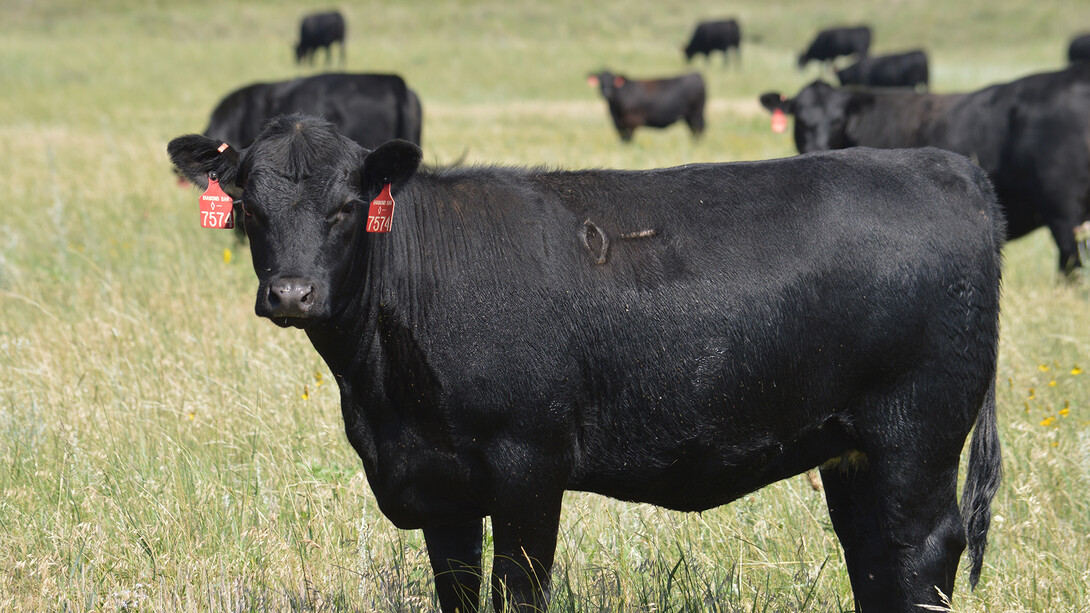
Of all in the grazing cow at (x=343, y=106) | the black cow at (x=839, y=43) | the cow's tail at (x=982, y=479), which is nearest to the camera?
the cow's tail at (x=982, y=479)

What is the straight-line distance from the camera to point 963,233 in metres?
3.42

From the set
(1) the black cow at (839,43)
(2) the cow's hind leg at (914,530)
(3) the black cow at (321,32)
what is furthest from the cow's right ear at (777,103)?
(1) the black cow at (839,43)

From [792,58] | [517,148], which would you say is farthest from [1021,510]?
[792,58]

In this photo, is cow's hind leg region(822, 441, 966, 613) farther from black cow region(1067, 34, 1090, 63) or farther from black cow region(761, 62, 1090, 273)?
black cow region(1067, 34, 1090, 63)

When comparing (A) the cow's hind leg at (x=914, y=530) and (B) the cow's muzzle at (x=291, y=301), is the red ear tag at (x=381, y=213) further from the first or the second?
(A) the cow's hind leg at (x=914, y=530)

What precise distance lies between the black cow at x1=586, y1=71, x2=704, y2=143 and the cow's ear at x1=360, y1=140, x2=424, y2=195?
23345 millimetres

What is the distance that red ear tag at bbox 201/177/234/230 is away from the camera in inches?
138

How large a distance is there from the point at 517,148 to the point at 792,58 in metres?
38.7

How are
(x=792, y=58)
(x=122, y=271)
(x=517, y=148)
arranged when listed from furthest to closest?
1. (x=792, y=58)
2. (x=517, y=148)
3. (x=122, y=271)

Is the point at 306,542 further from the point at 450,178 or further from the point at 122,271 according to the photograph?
the point at 122,271

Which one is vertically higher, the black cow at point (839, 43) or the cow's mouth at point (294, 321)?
the black cow at point (839, 43)

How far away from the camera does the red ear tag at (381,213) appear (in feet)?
10.8

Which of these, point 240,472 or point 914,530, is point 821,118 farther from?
point 914,530

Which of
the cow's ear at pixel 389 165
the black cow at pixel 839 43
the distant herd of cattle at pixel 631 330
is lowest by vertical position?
the distant herd of cattle at pixel 631 330
